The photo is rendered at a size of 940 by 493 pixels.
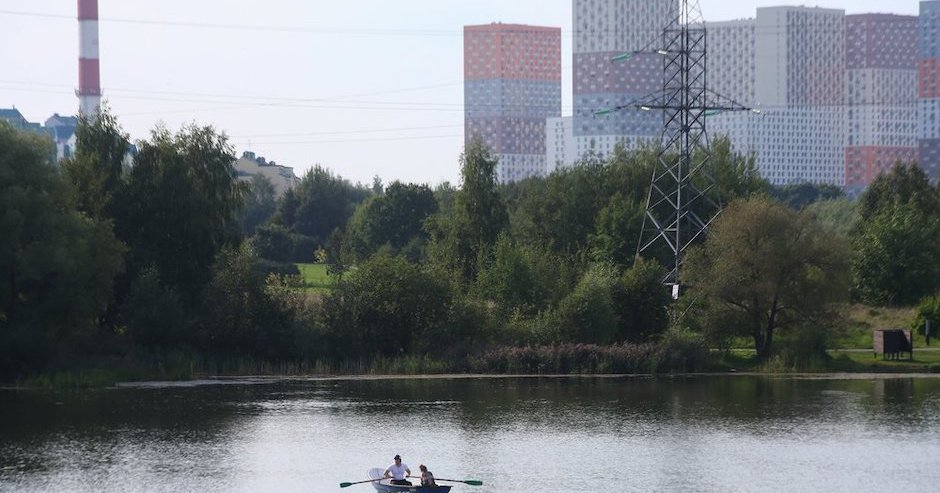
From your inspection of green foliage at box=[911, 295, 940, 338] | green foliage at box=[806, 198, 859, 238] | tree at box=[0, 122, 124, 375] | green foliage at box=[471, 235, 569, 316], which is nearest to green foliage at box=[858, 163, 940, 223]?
green foliage at box=[911, 295, 940, 338]

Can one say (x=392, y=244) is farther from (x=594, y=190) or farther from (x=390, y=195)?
(x=594, y=190)

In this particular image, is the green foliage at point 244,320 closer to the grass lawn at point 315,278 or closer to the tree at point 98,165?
the tree at point 98,165

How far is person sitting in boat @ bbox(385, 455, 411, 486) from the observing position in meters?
34.8

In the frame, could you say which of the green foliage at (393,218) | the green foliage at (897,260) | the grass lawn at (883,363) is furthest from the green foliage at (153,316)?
the green foliage at (393,218)

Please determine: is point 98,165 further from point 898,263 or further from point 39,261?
point 898,263

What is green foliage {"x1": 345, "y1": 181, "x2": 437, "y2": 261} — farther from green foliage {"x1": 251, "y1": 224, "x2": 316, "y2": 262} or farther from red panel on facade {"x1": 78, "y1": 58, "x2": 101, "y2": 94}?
red panel on facade {"x1": 78, "y1": 58, "x2": 101, "y2": 94}

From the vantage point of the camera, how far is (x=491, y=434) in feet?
142

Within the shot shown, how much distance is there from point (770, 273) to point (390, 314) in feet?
61.7

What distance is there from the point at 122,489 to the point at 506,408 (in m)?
18.5

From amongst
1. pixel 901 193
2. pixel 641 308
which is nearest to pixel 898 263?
pixel 641 308

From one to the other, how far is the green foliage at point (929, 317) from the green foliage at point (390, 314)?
24015 mm

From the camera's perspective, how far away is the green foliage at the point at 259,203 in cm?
14793

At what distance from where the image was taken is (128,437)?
138 feet

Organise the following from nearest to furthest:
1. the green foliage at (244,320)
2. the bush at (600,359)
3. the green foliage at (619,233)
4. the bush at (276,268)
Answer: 1. the bush at (600,359)
2. the green foliage at (244,320)
3. the green foliage at (619,233)
4. the bush at (276,268)
